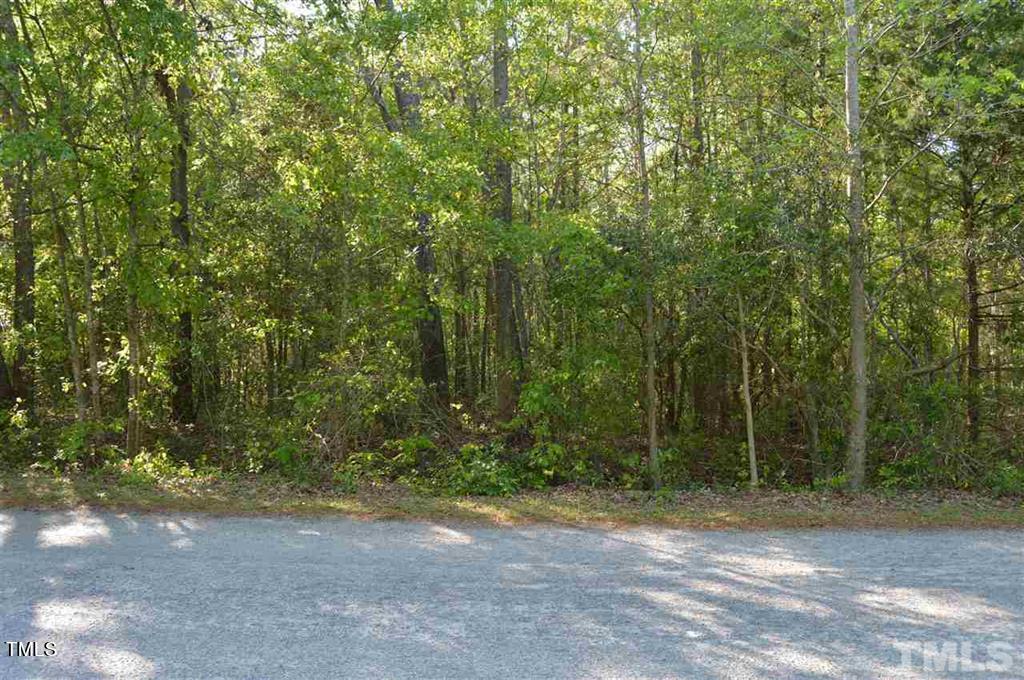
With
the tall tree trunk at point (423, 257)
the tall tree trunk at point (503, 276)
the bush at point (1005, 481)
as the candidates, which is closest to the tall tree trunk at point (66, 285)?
the tall tree trunk at point (423, 257)

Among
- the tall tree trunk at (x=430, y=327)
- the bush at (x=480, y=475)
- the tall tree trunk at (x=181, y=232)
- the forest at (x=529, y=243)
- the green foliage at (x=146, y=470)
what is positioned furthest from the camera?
the tall tree trunk at (x=430, y=327)

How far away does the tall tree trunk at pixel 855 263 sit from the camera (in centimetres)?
1094

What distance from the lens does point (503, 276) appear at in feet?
48.1

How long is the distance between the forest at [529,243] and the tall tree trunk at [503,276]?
0.08m

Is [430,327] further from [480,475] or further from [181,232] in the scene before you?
[480,475]

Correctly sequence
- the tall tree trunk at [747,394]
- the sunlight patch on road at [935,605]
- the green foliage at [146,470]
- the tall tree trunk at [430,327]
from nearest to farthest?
the sunlight patch on road at [935,605], the green foliage at [146,470], the tall tree trunk at [747,394], the tall tree trunk at [430,327]

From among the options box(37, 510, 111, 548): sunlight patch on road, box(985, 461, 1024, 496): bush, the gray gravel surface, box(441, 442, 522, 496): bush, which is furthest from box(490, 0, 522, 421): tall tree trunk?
box(985, 461, 1024, 496): bush

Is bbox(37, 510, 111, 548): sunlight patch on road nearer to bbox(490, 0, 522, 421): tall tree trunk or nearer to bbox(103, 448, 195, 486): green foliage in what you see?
bbox(103, 448, 195, 486): green foliage

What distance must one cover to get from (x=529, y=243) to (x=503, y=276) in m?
2.91

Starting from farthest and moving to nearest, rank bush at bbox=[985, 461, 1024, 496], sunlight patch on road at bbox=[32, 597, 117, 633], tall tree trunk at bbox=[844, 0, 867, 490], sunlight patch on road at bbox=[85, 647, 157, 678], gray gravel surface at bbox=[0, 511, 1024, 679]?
tall tree trunk at bbox=[844, 0, 867, 490]
bush at bbox=[985, 461, 1024, 496]
sunlight patch on road at bbox=[32, 597, 117, 633]
gray gravel surface at bbox=[0, 511, 1024, 679]
sunlight patch on road at bbox=[85, 647, 157, 678]

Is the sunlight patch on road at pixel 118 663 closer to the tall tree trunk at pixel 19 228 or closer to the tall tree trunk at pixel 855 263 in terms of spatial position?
the tall tree trunk at pixel 19 228

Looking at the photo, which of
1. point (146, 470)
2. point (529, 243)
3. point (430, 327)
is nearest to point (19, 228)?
point (146, 470)

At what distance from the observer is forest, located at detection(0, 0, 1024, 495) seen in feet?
36.2

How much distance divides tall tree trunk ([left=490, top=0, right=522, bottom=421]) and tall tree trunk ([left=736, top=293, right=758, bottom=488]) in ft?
12.3
